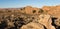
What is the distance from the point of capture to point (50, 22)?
411 inches

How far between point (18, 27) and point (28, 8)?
1125 centimetres

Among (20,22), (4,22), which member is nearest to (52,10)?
(20,22)

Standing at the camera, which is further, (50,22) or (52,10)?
(52,10)

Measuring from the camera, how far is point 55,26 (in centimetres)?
1086

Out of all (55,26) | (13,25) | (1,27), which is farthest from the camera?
(55,26)

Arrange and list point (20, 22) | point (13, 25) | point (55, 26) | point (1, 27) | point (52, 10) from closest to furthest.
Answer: point (1, 27)
point (13, 25)
point (20, 22)
point (55, 26)
point (52, 10)

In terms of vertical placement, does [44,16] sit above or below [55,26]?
above

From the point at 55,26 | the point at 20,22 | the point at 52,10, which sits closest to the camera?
the point at 20,22

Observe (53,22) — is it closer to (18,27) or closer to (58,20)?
(58,20)

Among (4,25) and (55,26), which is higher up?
(4,25)

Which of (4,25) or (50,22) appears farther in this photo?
(50,22)

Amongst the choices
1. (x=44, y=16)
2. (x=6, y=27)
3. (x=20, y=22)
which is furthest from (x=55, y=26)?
(x=6, y=27)

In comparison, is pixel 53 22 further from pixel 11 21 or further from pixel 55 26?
pixel 11 21

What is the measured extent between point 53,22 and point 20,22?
2513mm
